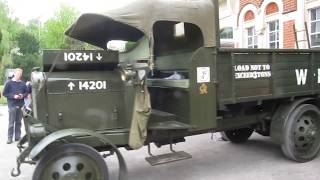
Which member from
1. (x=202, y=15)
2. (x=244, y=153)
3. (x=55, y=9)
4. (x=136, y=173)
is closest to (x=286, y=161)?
(x=244, y=153)

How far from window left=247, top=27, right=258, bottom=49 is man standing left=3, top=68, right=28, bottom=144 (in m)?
10.1

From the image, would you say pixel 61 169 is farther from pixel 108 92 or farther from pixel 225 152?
pixel 225 152

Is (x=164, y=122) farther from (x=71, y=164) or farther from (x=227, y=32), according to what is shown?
(x=227, y=32)

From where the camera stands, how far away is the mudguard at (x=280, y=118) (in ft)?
24.0

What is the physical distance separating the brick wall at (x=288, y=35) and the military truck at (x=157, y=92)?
8074 mm

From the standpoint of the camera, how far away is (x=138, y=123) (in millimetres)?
5918

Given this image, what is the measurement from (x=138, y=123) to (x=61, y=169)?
1.11 m

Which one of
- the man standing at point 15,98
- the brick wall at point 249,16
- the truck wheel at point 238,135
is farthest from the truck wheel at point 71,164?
the brick wall at point 249,16

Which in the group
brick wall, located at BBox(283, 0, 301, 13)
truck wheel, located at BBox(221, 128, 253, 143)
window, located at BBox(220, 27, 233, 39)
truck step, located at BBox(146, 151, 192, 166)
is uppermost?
brick wall, located at BBox(283, 0, 301, 13)

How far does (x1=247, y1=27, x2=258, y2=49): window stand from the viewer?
18.3 metres

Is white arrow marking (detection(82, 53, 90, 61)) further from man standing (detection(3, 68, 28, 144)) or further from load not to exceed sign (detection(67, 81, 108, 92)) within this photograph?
man standing (detection(3, 68, 28, 144))

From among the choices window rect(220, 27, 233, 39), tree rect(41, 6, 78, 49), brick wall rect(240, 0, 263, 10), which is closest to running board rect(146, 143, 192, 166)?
brick wall rect(240, 0, 263, 10)

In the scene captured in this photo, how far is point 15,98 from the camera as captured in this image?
1077 cm

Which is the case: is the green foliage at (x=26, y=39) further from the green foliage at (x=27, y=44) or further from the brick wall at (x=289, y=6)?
the brick wall at (x=289, y=6)
